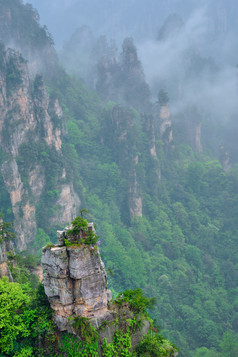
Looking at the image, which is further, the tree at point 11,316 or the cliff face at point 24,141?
the cliff face at point 24,141

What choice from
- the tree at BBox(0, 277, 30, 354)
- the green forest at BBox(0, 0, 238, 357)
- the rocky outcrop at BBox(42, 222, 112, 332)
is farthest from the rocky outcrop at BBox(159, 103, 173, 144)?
the tree at BBox(0, 277, 30, 354)

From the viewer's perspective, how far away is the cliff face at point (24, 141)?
126 feet

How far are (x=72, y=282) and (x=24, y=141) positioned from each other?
2930 centimetres

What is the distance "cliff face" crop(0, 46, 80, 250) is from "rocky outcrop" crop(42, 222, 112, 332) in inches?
943

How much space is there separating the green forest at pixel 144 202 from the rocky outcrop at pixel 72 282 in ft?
21.8

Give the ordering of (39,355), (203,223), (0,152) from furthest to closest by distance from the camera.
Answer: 1. (203,223)
2. (0,152)
3. (39,355)

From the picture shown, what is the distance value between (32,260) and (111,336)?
1406 centimetres

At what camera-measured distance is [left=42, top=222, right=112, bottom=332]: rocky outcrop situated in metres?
14.5

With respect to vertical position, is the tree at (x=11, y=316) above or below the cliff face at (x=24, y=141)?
below

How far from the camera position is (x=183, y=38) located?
98.4 m

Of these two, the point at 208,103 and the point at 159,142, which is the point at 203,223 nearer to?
the point at 159,142

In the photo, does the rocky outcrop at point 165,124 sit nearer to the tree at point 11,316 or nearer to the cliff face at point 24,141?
the cliff face at point 24,141

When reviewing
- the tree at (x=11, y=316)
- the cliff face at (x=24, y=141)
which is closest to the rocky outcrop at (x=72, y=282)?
the tree at (x=11, y=316)

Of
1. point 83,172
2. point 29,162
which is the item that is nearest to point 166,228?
point 83,172
